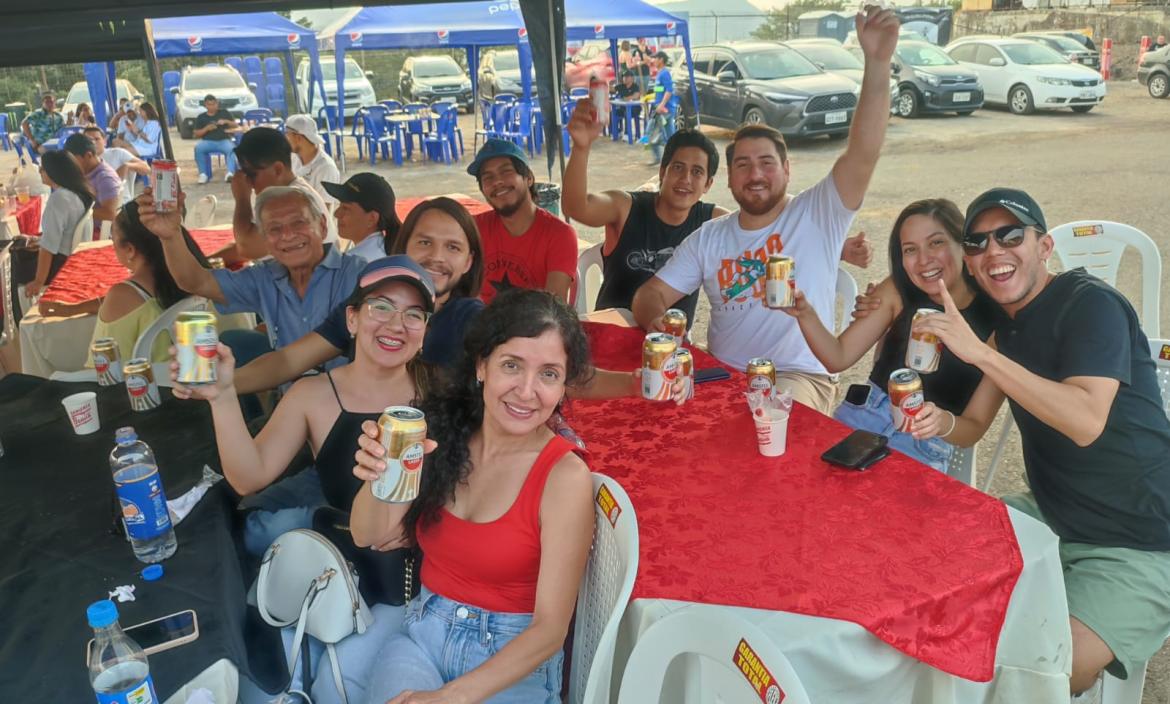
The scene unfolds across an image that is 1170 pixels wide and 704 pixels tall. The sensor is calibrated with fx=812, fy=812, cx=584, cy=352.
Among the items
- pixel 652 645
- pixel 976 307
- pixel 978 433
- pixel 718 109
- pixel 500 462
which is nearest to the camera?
pixel 652 645

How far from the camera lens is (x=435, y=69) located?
1872cm

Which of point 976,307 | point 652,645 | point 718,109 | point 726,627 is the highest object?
point 718,109

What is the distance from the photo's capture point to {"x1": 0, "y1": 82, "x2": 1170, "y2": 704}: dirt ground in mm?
7938

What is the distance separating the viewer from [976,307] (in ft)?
8.38

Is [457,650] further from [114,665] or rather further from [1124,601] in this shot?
[1124,601]

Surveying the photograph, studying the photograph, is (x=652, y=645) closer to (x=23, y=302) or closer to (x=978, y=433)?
(x=978, y=433)

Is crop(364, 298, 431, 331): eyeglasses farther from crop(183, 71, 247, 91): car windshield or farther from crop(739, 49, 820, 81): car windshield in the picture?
crop(183, 71, 247, 91): car windshield

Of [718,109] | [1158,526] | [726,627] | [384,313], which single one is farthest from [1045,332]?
[718,109]

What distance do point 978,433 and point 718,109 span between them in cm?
1200

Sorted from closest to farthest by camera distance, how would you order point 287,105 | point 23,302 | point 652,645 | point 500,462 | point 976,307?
point 652,645 → point 500,462 → point 976,307 → point 23,302 → point 287,105

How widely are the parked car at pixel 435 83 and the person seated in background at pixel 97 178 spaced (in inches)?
452

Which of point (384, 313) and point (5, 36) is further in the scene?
point (5, 36)

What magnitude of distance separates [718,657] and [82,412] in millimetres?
2157

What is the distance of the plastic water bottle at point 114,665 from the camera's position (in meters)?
1.32
